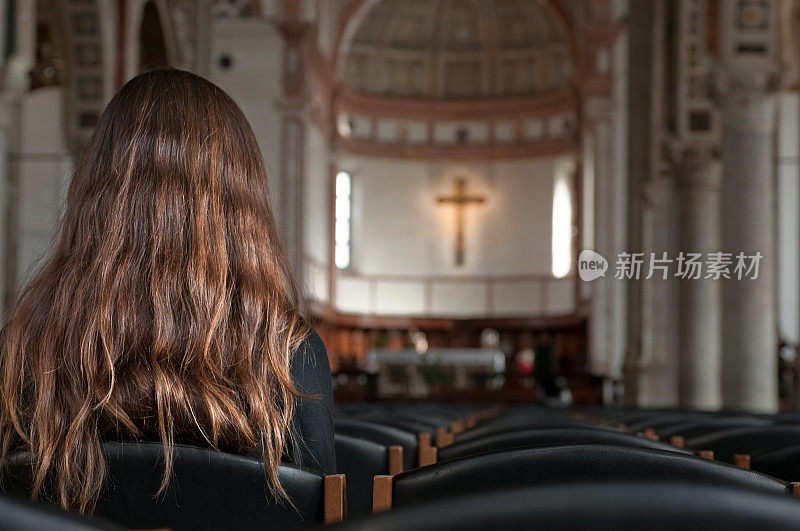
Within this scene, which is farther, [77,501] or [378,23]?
[378,23]

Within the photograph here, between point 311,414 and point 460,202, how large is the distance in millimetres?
25510

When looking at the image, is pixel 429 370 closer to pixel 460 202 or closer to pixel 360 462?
pixel 460 202

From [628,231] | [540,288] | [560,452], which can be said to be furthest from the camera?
[540,288]

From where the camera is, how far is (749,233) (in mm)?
10258

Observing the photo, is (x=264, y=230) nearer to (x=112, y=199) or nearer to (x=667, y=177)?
(x=112, y=199)

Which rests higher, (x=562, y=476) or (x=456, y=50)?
(x=456, y=50)

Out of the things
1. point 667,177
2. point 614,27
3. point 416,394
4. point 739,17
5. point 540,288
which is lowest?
point 416,394

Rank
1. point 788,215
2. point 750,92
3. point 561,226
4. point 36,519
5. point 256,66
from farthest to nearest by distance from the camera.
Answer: point 561,226 < point 256,66 < point 788,215 < point 750,92 < point 36,519

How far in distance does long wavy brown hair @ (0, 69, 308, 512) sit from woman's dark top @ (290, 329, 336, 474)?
0.10 ft


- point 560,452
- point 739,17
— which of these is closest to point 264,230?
point 560,452

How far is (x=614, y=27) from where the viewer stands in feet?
71.4

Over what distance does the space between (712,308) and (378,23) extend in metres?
16.0

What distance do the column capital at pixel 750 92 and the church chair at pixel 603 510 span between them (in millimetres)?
10079

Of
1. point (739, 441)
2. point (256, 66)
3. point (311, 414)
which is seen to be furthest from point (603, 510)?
point (256, 66)
